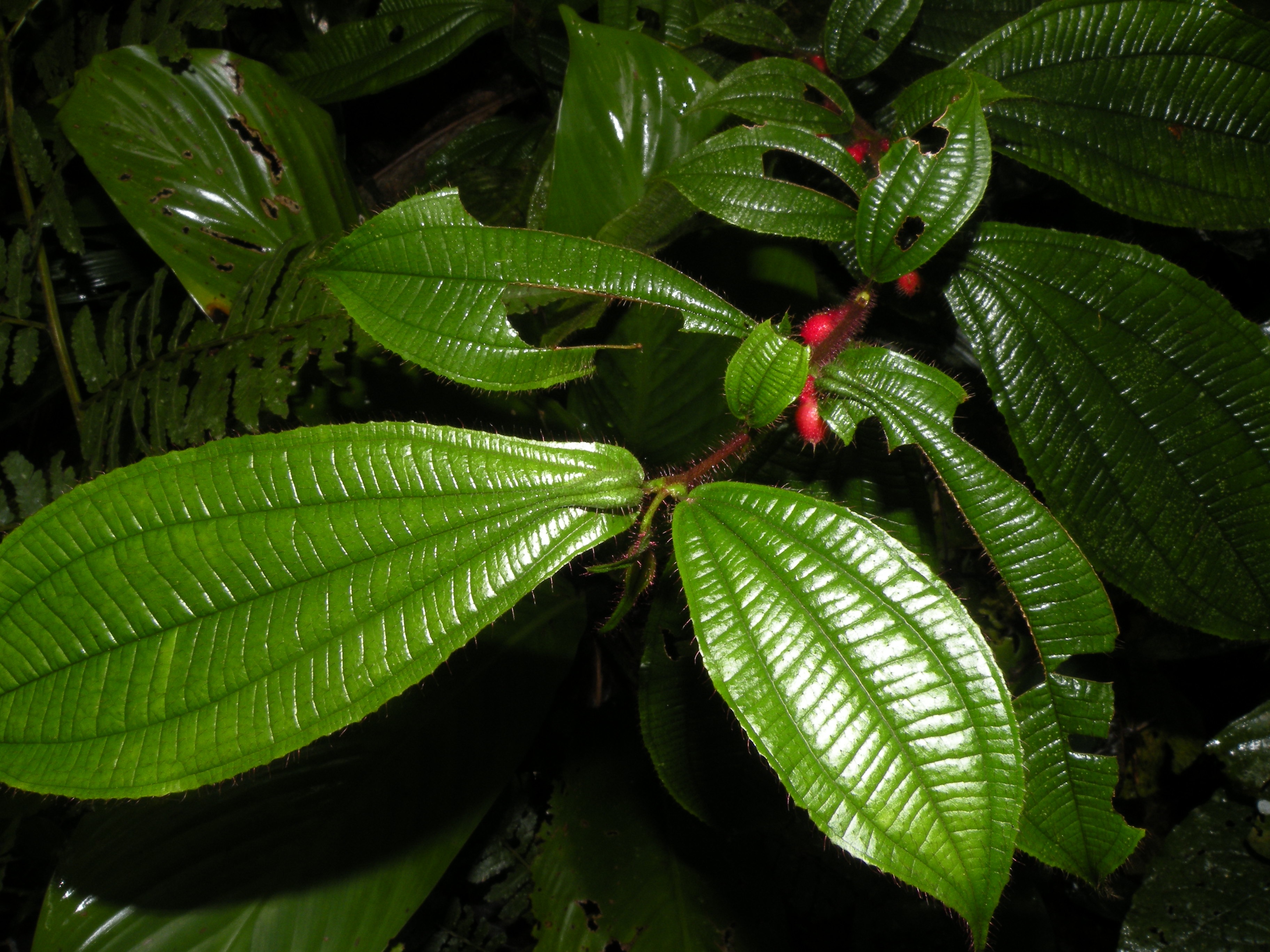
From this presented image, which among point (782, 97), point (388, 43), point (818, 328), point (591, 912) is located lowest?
point (591, 912)

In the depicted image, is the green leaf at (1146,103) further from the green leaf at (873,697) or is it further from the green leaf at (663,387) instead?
the green leaf at (873,697)

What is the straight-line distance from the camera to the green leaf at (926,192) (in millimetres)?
708

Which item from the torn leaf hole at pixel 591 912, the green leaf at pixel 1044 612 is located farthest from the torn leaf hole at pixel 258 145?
the torn leaf hole at pixel 591 912

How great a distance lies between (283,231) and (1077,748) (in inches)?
68.2

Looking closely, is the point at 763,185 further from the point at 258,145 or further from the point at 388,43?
the point at 388,43

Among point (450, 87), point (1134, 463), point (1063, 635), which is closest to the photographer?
point (1063, 635)

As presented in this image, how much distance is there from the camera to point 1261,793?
4.07 feet

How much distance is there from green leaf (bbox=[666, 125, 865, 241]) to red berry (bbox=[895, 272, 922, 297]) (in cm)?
14

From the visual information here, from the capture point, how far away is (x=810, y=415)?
80 cm

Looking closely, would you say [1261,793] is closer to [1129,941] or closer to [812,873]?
[1129,941]

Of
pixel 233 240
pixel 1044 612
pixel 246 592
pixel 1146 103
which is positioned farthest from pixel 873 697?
pixel 233 240

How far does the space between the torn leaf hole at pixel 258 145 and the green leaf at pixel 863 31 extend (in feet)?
3.36

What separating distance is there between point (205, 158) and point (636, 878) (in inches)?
62.0

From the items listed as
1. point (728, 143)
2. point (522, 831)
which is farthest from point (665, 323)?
point (522, 831)
